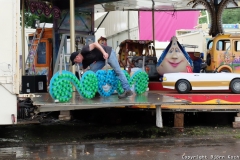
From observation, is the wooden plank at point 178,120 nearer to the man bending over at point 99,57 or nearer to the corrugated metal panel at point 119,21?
the man bending over at point 99,57

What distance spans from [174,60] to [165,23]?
14.4 metres

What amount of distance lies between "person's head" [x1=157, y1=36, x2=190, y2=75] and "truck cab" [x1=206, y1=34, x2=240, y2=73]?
1037 mm

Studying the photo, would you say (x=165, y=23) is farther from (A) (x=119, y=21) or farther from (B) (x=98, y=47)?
(B) (x=98, y=47)

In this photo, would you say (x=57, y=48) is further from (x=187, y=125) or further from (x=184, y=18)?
(x=184, y=18)

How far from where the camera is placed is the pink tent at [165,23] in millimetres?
23312

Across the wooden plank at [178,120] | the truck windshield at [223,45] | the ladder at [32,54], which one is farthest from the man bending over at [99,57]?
the ladder at [32,54]

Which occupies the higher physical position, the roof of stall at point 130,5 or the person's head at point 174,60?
the roof of stall at point 130,5

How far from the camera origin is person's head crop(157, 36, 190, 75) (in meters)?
11.5

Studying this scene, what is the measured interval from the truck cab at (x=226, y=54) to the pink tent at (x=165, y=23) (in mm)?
9745

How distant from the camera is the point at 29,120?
7387 millimetres

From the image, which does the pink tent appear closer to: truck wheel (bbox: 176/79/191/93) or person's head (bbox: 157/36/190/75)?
person's head (bbox: 157/36/190/75)

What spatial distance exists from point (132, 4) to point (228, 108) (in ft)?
29.2

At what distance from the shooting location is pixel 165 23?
2556 cm

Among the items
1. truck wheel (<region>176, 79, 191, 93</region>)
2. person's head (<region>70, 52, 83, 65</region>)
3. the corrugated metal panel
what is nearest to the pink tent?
the corrugated metal panel
